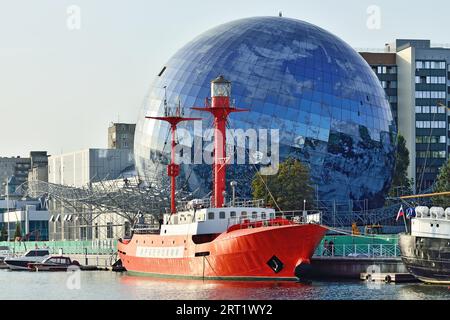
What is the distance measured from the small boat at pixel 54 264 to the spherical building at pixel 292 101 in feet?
41.2

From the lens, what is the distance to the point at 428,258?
68625 mm

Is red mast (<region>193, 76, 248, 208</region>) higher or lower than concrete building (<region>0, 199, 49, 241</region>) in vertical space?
higher

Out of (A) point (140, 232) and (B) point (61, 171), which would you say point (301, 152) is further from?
(B) point (61, 171)

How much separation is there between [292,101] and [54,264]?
2448 centimetres

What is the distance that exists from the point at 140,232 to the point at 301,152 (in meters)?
18.4

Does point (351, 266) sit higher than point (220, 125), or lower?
lower

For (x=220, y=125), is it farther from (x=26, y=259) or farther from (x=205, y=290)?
(x=26, y=259)

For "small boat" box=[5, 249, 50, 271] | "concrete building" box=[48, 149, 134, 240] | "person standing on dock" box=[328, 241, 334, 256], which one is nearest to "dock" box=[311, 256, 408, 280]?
"person standing on dock" box=[328, 241, 334, 256]

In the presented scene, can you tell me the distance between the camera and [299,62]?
106500 millimetres

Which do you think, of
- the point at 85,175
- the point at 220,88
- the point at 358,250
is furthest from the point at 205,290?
the point at 85,175

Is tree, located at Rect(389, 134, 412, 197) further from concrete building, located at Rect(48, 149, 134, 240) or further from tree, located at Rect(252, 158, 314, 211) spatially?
concrete building, located at Rect(48, 149, 134, 240)

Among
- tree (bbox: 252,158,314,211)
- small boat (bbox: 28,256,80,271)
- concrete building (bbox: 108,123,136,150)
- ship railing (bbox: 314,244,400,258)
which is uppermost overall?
concrete building (bbox: 108,123,136,150)

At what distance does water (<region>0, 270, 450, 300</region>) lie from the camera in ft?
202

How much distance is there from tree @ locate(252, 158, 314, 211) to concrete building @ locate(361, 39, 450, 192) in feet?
234
